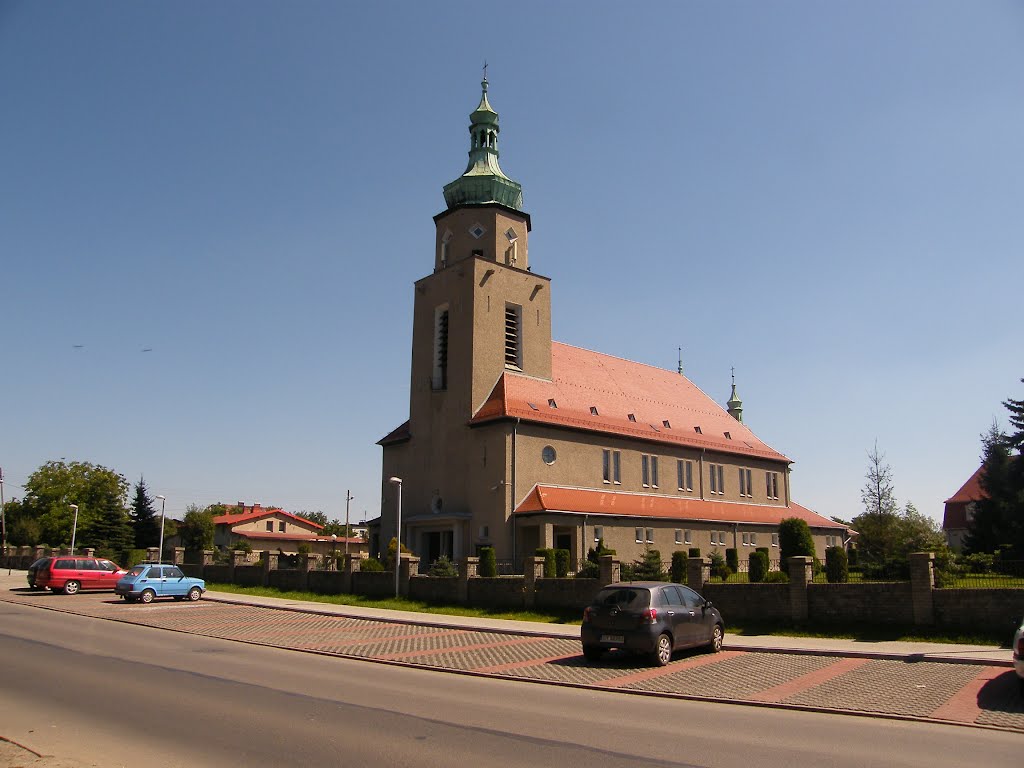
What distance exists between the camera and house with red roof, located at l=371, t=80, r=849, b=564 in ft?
125

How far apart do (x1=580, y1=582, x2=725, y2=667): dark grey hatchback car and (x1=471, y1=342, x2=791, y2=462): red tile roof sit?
21.9 meters

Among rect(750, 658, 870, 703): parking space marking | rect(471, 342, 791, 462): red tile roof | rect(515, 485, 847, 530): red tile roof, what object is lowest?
rect(750, 658, 870, 703): parking space marking

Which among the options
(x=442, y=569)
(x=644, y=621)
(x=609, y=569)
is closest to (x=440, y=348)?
(x=442, y=569)

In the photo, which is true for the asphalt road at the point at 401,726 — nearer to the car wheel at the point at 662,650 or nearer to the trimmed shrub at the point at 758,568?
the car wheel at the point at 662,650

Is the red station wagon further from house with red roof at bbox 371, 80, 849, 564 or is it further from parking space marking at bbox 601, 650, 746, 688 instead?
parking space marking at bbox 601, 650, 746, 688

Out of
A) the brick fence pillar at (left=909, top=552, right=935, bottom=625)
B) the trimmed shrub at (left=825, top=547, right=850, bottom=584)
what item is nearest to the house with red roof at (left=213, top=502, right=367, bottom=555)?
the trimmed shrub at (left=825, top=547, right=850, bottom=584)

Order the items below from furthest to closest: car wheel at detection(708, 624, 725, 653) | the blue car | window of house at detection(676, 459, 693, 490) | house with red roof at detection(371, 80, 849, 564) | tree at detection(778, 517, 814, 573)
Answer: window of house at detection(676, 459, 693, 490) < house with red roof at detection(371, 80, 849, 564) < tree at detection(778, 517, 814, 573) < the blue car < car wheel at detection(708, 624, 725, 653)

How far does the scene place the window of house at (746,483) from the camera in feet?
168

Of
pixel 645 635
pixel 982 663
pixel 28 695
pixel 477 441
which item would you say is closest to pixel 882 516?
pixel 477 441

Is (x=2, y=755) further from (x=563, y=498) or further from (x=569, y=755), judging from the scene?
(x=563, y=498)

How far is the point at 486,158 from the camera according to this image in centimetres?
4488

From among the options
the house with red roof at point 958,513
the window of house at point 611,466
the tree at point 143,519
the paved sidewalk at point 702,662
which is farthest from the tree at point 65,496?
the house with red roof at point 958,513

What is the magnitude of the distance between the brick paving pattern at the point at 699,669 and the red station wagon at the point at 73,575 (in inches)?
472

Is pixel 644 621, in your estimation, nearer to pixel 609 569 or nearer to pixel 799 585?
pixel 799 585
